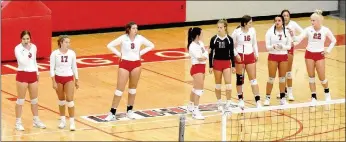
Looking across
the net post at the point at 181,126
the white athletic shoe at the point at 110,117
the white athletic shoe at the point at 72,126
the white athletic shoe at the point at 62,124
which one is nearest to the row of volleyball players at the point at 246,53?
the white athletic shoe at the point at 110,117

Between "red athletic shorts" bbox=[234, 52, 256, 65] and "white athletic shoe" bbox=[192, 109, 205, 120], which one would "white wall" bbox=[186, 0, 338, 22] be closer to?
"red athletic shorts" bbox=[234, 52, 256, 65]

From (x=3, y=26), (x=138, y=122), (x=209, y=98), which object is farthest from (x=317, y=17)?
(x=3, y=26)

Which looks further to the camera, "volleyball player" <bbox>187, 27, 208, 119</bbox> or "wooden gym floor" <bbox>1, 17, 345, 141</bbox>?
"volleyball player" <bbox>187, 27, 208, 119</bbox>

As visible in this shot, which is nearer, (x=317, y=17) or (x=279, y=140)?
(x=279, y=140)

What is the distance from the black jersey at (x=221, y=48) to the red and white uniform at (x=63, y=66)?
2.83 meters

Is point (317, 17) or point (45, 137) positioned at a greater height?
point (317, 17)

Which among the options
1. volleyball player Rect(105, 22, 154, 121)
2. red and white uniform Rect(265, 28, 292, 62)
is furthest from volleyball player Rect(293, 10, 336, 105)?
volleyball player Rect(105, 22, 154, 121)

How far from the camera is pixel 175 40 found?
27438 millimetres

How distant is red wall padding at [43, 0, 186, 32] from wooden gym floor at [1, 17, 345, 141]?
1.34 feet

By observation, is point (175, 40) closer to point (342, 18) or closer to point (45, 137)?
point (342, 18)

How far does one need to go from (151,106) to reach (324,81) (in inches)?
145

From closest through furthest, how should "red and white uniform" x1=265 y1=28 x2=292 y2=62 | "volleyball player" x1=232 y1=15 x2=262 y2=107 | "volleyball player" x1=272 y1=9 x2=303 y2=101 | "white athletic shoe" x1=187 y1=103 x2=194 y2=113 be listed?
"white athletic shoe" x1=187 y1=103 x2=194 y2=113
"volleyball player" x1=232 y1=15 x2=262 y2=107
"red and white uniform" x1=265 y1=28 x2=292 y2=62
"volleyball player" x1=272 y1=9 x2=303 y2=101

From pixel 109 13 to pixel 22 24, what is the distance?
5.05 m

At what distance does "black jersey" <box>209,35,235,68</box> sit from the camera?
1802cm
